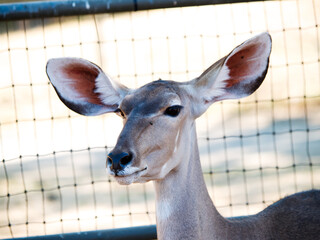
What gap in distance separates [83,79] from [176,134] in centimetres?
77

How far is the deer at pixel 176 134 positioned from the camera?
3.82 metres

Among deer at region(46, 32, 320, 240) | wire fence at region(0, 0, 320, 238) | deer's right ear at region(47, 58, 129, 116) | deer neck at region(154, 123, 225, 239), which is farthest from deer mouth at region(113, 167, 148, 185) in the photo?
wire fence at region(0, 0, 320, 238)

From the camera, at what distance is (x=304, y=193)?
4.86m

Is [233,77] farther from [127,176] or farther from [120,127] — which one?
[120,127]

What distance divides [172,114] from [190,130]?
202mm

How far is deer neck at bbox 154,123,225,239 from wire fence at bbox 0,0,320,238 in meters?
2.34

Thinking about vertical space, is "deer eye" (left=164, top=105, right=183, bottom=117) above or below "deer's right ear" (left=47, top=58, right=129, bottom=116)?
below

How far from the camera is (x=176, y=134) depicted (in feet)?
13.1

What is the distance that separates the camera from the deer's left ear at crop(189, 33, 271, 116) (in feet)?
13.6

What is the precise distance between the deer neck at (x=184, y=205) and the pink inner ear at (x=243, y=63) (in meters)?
0.50

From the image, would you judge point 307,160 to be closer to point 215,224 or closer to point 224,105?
point 224,105

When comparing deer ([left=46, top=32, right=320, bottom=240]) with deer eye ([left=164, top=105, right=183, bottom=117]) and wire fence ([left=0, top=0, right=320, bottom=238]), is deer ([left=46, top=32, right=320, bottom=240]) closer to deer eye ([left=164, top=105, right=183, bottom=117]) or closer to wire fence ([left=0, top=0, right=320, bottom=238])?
deer eye ([left=164, top=105, right=183, bottom=117])

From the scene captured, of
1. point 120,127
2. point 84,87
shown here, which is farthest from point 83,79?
point 120,127

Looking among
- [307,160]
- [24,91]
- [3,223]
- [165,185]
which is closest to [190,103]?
[165,185]
